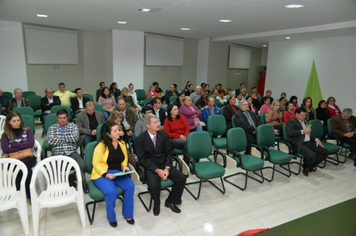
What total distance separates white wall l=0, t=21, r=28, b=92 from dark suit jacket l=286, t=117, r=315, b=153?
8.24m

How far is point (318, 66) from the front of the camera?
9164mm

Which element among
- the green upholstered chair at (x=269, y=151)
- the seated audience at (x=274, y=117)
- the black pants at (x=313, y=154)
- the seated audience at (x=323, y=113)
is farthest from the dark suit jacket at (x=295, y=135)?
the seated audience at (x=323, y=113)

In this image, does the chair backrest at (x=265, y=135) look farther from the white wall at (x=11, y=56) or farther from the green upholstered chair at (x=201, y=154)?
the white wall at (x=11, y=56)

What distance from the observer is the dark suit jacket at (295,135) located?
4735 mm

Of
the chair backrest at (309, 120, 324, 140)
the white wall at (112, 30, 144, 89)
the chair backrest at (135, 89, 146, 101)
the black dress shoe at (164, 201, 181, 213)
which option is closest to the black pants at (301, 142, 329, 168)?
the chair backrest at (309, 120, 324, 140)

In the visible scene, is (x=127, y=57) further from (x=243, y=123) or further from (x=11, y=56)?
(x=243, y=123)

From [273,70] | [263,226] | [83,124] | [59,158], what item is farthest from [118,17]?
[273,70]

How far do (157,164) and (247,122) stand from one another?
2.39 m

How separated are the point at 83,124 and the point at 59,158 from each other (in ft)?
5.26

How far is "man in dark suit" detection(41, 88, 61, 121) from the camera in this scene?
640 centimetres

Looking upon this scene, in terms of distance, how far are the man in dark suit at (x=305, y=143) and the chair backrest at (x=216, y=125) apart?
1.26m

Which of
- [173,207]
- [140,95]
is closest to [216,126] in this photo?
[173,207]

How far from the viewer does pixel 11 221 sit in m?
3.10

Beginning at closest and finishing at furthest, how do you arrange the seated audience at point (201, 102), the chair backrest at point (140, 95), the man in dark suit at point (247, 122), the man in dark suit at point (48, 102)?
the man in dark suit at point (247, 122), the man in dark suit at point (48, 102), the seated audience at point (201, 102), the chair backrest at point (140, 95)
